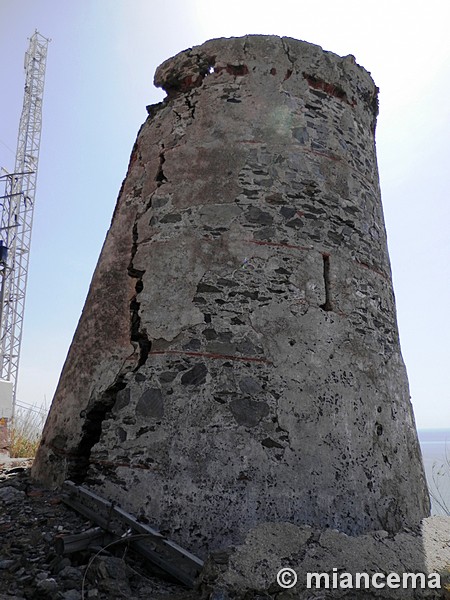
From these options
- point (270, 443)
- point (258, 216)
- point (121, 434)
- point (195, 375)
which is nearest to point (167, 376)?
point (195, 375)

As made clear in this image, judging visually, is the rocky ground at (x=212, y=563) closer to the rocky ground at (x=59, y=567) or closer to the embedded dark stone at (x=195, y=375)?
the rocky ground at (x=59, y=567)

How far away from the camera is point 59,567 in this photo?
126 inches

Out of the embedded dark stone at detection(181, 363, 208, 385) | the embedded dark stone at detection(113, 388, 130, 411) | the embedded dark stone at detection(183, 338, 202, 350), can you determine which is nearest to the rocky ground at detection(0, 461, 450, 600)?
the embedded dark stone at detection(113, 388, 130, 411)

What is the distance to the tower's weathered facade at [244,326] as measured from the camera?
379cm

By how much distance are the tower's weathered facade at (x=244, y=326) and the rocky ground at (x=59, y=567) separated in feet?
1.08

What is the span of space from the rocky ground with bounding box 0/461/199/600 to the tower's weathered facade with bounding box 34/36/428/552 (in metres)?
0.33

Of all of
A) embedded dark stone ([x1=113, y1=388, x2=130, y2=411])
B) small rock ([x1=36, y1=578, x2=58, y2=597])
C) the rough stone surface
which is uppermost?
embedded dark stone ([x1=113, y1=388, x2=130, y2=411])

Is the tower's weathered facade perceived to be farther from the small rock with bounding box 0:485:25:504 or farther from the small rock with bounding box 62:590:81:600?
the small rock with bounding box 62:590:81:600

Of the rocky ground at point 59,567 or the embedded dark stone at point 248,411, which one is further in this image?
the embedded dark stone at point 248,411

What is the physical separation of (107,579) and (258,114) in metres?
3.92

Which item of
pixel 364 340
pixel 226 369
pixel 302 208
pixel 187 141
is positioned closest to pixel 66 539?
pixel 226 369

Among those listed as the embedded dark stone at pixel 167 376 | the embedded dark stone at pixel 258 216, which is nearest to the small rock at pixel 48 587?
the embedded dark stone at pixel 167 376

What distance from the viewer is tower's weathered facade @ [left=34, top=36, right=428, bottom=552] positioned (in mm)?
3795

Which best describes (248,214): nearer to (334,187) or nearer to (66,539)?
(334,187)
